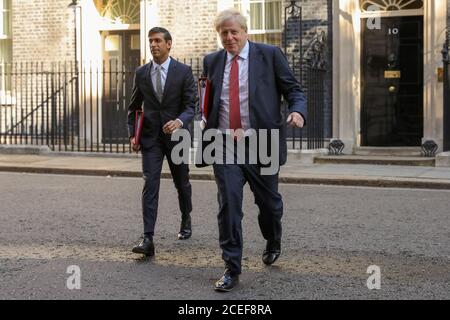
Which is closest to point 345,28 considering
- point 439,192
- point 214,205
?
point 439,192

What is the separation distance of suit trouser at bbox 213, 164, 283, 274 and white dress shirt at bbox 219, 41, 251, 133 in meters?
0.31

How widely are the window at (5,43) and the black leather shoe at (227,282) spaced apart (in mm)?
15224

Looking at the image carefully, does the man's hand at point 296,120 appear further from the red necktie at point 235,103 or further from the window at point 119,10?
the window at point 119,10

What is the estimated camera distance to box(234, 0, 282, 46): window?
54.5 ft

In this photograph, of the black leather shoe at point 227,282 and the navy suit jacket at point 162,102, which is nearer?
the black leather shoe at point 227,282

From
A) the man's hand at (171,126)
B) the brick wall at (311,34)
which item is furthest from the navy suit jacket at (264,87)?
the brick wall at (311,34)

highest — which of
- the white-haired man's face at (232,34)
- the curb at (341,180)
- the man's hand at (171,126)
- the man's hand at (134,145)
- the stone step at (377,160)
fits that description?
the white-haired man's face at (232,34)

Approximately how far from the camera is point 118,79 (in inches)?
723

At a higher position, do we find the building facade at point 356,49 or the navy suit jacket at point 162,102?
the building facade at point 356,49

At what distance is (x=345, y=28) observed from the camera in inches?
610

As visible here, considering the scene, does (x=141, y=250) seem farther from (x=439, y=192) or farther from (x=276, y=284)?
(x=439, y=192)

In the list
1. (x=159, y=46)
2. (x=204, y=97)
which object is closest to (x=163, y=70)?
(x=159, y=46)

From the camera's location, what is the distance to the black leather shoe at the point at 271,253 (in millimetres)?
5805
